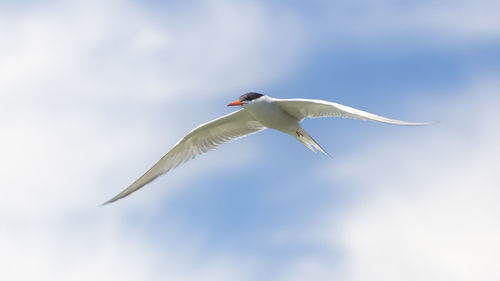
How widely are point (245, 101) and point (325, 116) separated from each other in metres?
1.61

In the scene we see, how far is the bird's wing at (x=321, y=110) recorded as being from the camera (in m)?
9.86

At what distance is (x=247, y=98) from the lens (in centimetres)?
1188

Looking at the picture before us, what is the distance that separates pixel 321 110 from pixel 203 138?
10.9 ft

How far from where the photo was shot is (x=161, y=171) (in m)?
13.5

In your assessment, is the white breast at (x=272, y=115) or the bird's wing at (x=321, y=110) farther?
the white breast at (x=272, y=115)

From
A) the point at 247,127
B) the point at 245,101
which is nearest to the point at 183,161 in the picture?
the point at 247,127

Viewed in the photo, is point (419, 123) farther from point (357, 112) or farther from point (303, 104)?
point (303, 104)

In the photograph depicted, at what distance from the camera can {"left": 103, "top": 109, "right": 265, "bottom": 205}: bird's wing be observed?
13305 millimetres

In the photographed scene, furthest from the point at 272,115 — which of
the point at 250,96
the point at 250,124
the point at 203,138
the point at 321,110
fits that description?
the point at 203,138

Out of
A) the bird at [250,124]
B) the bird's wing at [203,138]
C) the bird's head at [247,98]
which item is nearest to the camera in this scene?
the bird at [250,124]

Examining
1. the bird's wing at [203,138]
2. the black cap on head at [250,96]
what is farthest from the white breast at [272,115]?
the bird's wing at [203,138]

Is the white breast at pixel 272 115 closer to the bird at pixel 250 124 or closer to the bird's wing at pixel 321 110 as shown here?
the bird at pixel 250 124

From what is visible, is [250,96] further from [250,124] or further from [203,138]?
[203,138]

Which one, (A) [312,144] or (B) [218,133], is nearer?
(A) [312,144]
